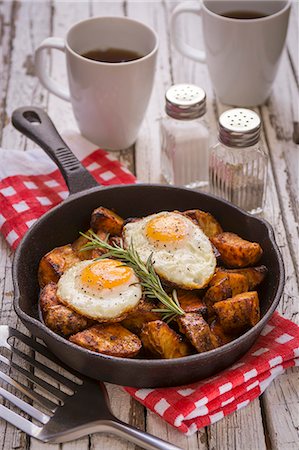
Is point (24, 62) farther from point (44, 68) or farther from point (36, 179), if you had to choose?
point (36, 179)

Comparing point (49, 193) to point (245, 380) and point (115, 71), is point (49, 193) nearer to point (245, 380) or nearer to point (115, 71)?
point (115, 71)

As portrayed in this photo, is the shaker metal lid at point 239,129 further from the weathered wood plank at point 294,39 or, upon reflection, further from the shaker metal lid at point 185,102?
the weathered wood plank at point 294,39

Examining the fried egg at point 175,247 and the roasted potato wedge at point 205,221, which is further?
the roasted potato wedge at point 205,221

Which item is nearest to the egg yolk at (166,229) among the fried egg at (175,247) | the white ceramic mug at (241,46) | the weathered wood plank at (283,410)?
the fried egg at (175,247)

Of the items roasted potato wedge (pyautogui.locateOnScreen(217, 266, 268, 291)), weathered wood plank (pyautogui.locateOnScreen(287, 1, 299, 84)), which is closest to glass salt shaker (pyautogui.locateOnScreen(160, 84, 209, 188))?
roasted potato wedge (pyautogui.locateOnScreen(217, 266, 268, 291))

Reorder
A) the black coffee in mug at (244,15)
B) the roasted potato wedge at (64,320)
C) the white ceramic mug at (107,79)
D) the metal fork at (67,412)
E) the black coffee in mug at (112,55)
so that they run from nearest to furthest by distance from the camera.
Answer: the metal fork at (67,412) < the roasted potato wedge at (64,320) < the white ceramic mug at (107,79) < the black coffee in mug at (112,55) < the black coffee in mug at (244,15)

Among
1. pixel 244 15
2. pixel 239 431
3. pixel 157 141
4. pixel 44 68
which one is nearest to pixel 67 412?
pixel 239 431

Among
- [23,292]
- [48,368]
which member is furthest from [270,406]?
[23,292]
